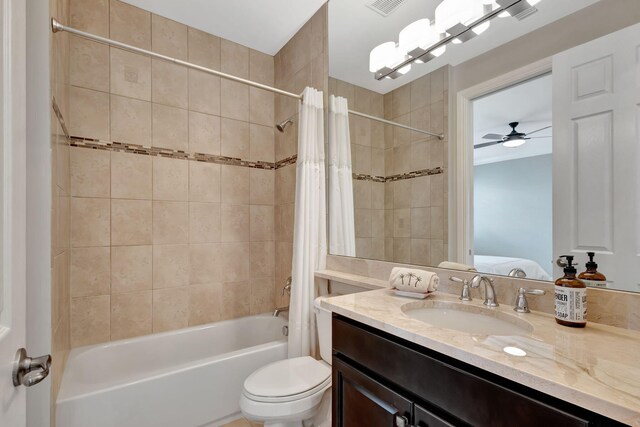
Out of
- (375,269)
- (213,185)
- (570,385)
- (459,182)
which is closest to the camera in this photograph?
(570,385)

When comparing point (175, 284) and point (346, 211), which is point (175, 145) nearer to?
point (175, 284)

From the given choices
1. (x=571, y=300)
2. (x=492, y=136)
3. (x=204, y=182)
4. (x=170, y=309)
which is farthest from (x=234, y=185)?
(x=571, y=300)

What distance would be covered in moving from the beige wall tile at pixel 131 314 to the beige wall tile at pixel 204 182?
0.79m

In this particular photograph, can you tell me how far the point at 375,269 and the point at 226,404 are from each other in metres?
1.19

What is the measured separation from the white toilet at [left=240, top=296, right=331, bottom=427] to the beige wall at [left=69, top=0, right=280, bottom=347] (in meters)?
1.09

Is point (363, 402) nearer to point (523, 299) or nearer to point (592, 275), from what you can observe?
point (523, 299)

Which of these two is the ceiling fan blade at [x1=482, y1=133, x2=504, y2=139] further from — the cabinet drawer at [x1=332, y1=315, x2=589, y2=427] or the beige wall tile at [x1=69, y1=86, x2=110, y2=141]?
the beige wall tile at [x1=69, y1=86, x2=110, y2=141]

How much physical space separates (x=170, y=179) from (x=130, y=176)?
0.25 metres

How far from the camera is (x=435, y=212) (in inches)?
55.9

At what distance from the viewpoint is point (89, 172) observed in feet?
6.14

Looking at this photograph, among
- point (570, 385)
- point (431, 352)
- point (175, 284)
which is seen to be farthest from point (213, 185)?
point (570, 385)

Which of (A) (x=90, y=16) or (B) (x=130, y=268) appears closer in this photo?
(A) (x=90, y=16)

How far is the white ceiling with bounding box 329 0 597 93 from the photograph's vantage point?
1052 millimetres

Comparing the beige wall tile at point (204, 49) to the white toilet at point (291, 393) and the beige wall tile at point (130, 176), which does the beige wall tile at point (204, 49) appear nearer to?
the beige wall tile at point (130, 176)
